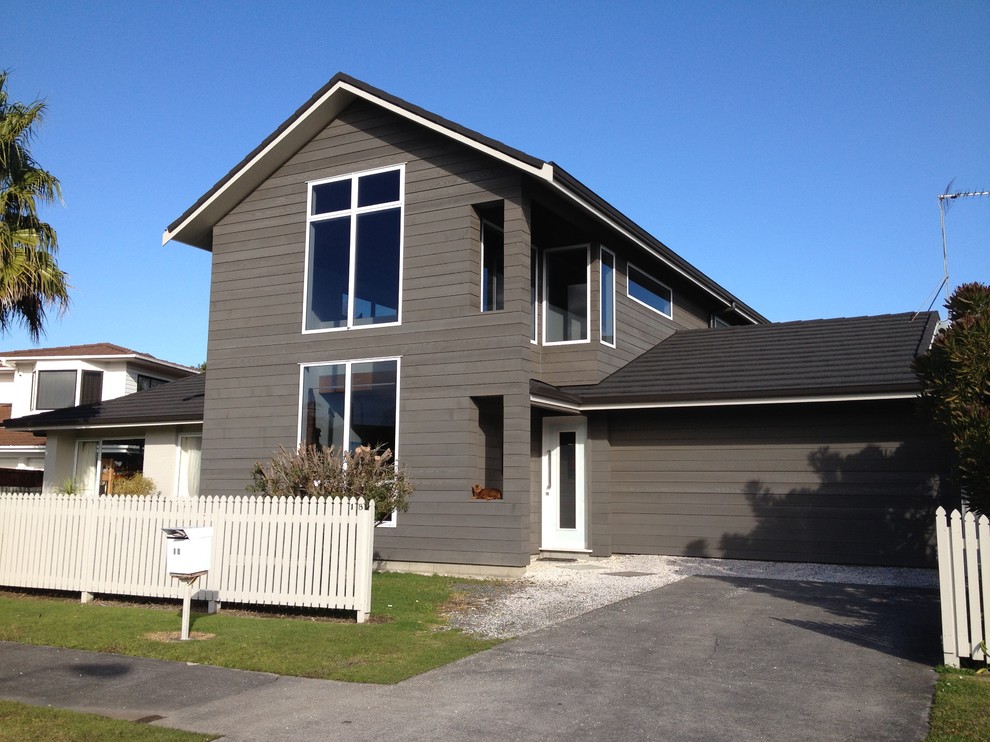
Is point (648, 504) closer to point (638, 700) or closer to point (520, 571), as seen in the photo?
point (520, 571)

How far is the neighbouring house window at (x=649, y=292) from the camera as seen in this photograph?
57.5 ft

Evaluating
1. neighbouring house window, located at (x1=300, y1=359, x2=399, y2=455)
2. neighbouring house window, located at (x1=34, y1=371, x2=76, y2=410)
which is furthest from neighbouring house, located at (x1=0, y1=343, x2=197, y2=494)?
neighbouring house window, located at (x1=300, y1=359, x2=399, y2=455)

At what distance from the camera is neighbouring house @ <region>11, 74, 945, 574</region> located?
45.6ft

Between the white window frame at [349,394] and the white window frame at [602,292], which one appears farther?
the white window frame at [602,292]

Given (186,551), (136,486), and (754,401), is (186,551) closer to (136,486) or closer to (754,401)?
(754,401)

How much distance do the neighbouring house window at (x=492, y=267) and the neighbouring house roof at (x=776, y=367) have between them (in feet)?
5.93

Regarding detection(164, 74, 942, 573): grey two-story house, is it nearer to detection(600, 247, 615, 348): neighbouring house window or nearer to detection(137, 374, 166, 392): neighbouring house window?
detection(600, 247, 615, 348): neighbouring house window

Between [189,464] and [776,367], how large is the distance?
41.0ft

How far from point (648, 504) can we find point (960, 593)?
8.40 m

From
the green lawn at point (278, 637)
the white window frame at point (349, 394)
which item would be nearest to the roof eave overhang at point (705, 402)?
the white window frame at point (349, 394)

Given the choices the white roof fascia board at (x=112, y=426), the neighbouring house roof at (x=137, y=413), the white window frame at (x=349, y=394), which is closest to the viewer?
the white window frame at (x=349, y=394)

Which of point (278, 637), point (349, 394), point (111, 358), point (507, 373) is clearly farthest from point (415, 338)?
point (111, 358)

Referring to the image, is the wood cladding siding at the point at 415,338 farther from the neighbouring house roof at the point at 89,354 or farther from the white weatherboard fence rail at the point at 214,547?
the neighbouring house roof at the point at 89,354

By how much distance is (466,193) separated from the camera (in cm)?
1450
